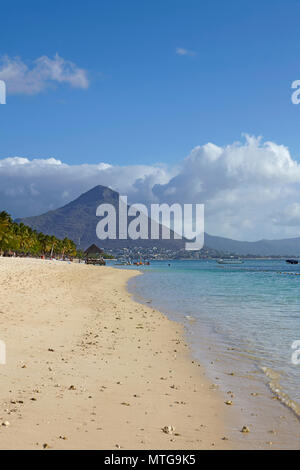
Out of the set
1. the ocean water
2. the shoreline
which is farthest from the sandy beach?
the ocean water

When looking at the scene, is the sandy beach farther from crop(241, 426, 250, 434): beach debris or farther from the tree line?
the tree line

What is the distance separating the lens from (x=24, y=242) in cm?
13275

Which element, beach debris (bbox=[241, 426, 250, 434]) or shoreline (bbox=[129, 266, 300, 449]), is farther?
beach debris (bbox=[241, 426, 250, 434])

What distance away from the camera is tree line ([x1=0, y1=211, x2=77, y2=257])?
108 m

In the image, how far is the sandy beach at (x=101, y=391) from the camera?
655 centimetres

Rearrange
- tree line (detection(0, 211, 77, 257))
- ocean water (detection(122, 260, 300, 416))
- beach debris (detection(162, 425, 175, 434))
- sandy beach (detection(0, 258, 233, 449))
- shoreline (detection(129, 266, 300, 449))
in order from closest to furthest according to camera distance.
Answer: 1. sandy beach (detection(0, 258, 233, 449))
2. beach debris (detection(162, 425, 175, 434))
3. shoreline (detection(129, 266, 300, 449))
4. ocean water (detection(122, 260, 300, 416))
5. tree line (detection(0, 211, 77, 257))

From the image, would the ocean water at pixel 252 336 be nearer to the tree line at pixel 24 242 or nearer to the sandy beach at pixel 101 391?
the sandy beach at pixel 101 391

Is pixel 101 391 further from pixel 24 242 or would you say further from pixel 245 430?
pixel 24 242

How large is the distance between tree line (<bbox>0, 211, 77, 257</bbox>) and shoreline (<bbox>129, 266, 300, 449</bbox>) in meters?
97.3

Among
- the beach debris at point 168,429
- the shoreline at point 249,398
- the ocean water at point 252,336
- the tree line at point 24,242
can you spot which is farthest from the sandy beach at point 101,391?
the tree line at point 24,242

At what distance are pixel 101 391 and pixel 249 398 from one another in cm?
347
